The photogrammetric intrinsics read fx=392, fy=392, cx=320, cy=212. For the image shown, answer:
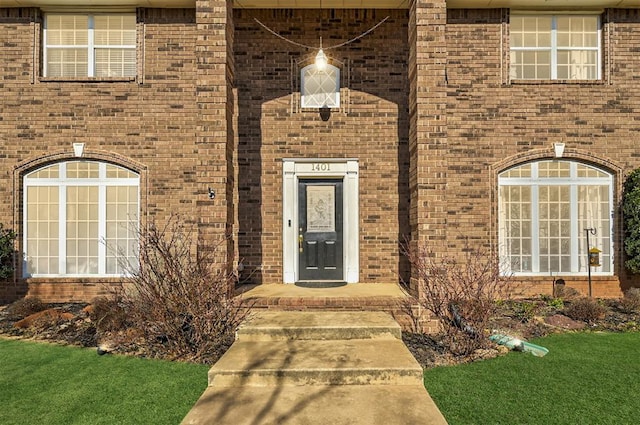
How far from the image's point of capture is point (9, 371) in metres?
4.42

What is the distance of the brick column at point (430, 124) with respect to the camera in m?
5.75

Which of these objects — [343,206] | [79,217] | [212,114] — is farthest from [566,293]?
[79,217]

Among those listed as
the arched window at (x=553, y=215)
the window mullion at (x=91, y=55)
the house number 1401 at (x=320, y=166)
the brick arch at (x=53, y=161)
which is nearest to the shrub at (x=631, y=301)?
the arched window at (x=553, y=215)

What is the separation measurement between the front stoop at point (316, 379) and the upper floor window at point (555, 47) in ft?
20.2

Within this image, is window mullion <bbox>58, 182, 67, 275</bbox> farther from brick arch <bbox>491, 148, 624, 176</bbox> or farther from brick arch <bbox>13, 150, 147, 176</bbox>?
brick arch <bbox>491, 148, 624, 176</bbox>

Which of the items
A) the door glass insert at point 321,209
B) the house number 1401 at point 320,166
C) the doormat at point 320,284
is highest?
the house number 1401 at point 320,166

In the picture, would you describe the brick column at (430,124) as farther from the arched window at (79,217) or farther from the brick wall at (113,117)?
the arched window at (79,217)

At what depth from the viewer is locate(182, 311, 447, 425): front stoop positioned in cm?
312

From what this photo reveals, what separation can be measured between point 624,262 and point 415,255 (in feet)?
15.5

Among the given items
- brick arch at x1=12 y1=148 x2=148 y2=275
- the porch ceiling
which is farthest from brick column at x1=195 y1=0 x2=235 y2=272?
brick arch at x1=12 y1=148 x2=148 y2=275

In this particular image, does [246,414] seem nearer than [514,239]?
Yes

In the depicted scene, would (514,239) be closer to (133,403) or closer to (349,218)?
(349,218)

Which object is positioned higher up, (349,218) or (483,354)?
(349,218)

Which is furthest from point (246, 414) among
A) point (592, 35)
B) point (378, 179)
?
point (592, 35)
